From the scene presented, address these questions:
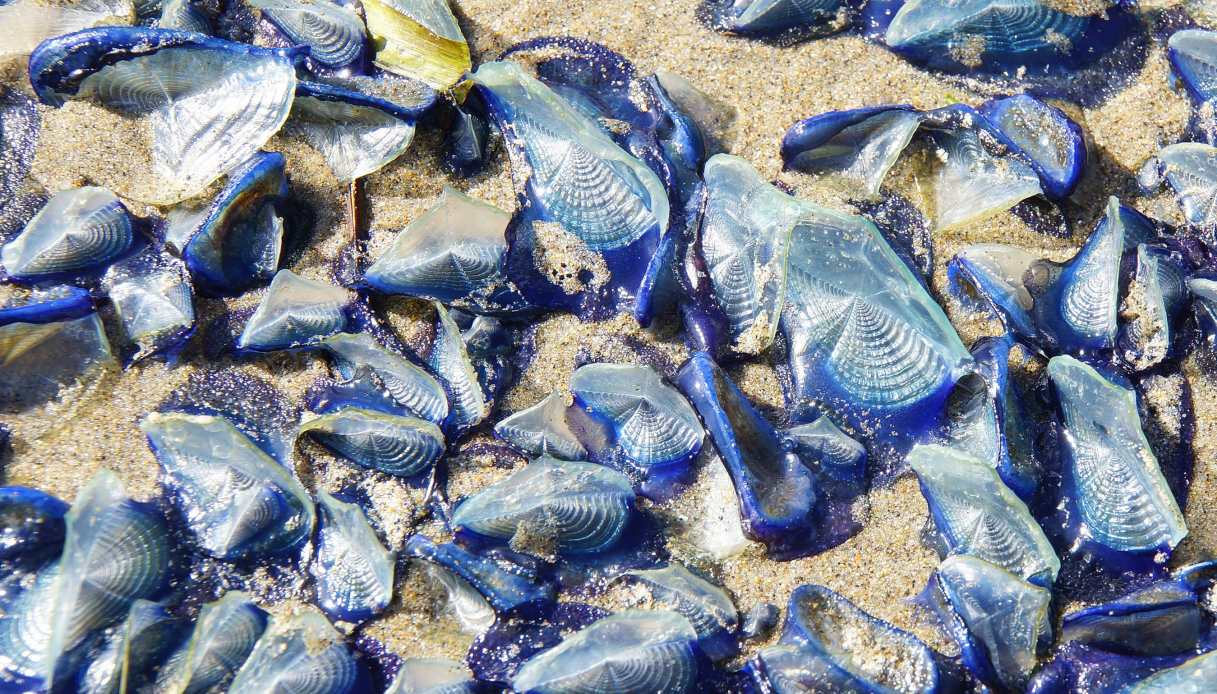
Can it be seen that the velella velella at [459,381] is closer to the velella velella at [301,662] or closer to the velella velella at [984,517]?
the velella velella at [301,662]

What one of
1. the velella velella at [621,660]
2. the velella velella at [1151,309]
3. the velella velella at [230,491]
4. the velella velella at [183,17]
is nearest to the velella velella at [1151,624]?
the velella velella at [1151,309]

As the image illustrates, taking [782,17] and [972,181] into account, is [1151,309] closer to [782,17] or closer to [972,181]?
[972,181]

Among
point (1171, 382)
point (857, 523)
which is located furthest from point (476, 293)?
point (1171, 382)

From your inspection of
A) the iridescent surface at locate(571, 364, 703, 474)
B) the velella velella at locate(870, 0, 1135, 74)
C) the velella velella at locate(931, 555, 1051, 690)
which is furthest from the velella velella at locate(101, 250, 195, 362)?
the velella velella at locate(870, 0, 1135, 74)

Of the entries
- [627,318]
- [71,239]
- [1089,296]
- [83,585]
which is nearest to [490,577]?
[627,318]

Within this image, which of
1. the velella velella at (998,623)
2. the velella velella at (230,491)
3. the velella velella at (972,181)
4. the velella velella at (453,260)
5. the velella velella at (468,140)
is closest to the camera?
the velella velella at (998,623)

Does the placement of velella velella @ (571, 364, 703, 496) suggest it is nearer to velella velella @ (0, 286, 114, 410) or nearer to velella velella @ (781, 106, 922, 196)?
velella velella @ (781, 106, 922, 196)

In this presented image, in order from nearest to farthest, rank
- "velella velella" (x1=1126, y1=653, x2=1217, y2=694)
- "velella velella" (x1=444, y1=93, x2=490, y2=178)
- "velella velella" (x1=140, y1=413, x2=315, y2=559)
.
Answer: "velella velella" (x1=1126, y1=653, x2=1217, y2=694)
"velella velella" (x1=140, y1=413, x2=315, y2=559)
"velella velella" (x1=444, y1=93, x2=490, y2=178)
